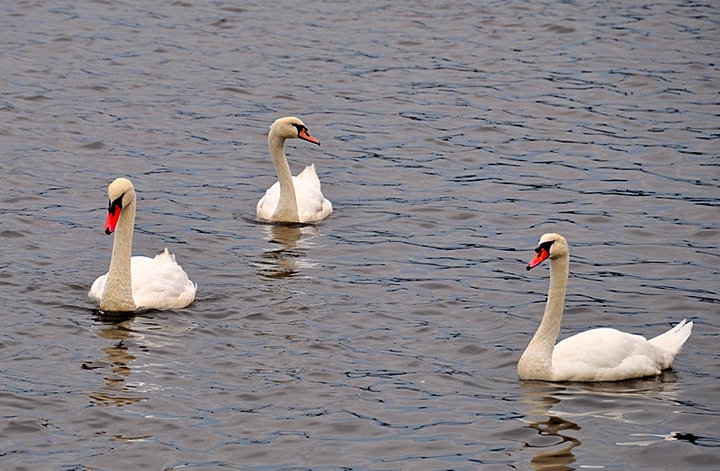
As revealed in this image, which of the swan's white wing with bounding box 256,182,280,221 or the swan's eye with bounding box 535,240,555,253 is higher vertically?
the swan's eye with bounding box 535,240,555,253

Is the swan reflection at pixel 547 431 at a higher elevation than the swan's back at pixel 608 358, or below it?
below

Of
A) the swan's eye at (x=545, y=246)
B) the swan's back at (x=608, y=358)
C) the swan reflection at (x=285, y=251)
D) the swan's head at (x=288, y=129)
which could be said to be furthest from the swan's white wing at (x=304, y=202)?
Answer: the swan's back at (x=608, y=358)

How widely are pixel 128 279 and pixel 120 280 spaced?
0.10 metres

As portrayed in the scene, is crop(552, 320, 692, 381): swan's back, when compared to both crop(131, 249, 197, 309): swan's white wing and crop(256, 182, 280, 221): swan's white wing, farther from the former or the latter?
crop(256, 182, 280, 221): swan's white wing

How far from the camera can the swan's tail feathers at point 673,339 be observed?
11.4 metres

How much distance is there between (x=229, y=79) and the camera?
22.9 m

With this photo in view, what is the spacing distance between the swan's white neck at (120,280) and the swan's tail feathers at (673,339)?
460cm

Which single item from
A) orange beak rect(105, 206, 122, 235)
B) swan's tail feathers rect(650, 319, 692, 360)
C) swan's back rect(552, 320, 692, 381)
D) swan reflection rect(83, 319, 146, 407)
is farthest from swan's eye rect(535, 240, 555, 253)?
orange beak rect(105, 206, 122, 235)

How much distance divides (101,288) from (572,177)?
7.34 metres

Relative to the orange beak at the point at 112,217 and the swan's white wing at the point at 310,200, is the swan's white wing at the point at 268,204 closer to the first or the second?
the swan's white wing at the point at 310,200

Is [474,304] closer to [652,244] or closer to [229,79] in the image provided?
[652,244]

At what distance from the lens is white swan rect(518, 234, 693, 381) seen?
11.1 m

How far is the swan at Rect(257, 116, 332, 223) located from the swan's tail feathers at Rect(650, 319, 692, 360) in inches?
224

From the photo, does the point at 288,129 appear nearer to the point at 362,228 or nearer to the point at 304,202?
the point at 304,202
